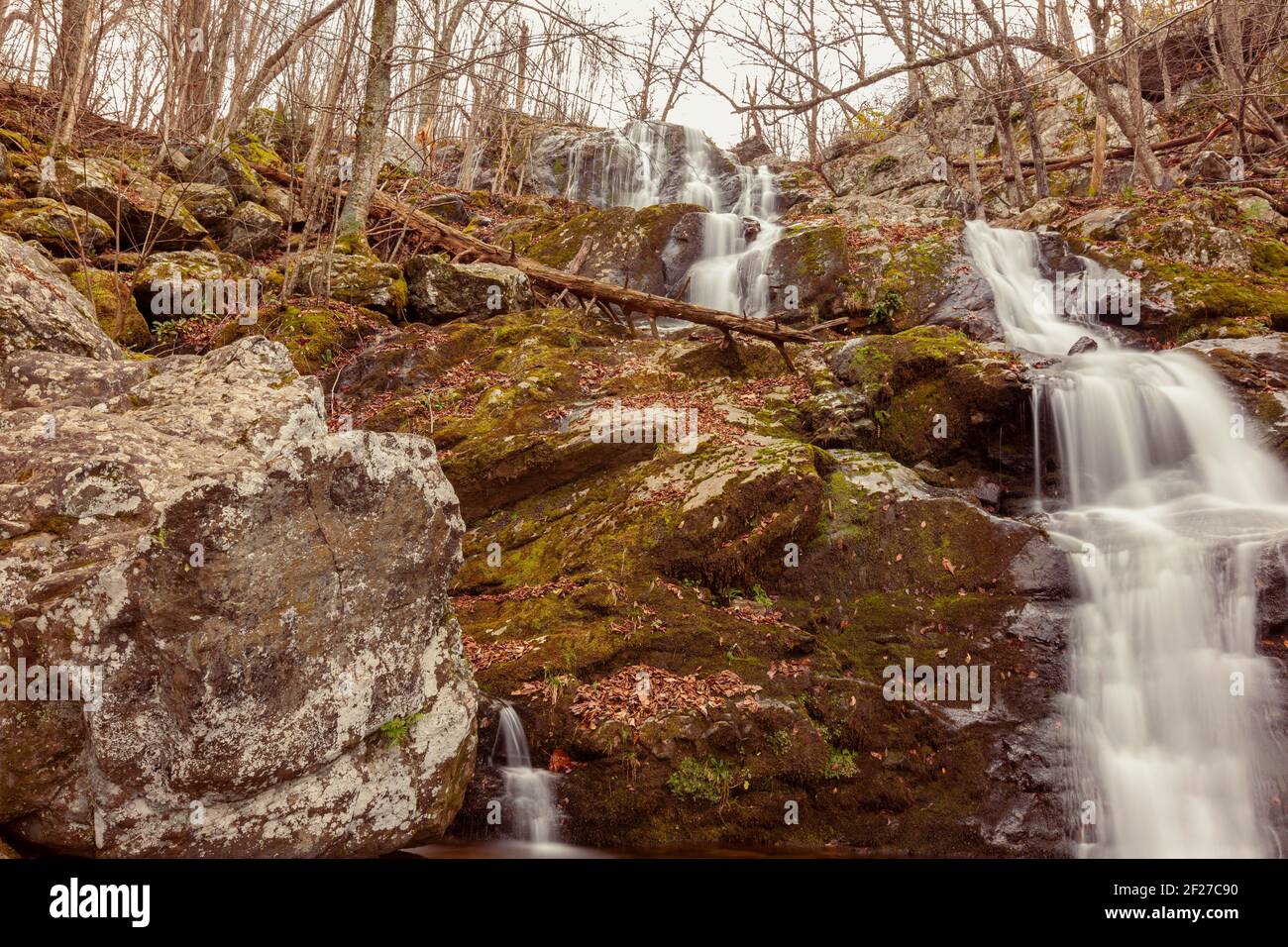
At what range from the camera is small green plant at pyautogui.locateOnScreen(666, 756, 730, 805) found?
15.8 ft

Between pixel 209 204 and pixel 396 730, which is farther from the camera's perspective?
pixel 209 204

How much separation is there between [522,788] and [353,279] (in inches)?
326

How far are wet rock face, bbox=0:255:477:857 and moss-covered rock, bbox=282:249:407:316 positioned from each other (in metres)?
5.57

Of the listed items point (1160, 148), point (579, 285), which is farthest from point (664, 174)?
point (579, 285)

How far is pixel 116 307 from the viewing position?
29.4 feet

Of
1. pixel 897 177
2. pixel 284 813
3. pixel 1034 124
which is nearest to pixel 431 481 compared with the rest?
pixel 284 813

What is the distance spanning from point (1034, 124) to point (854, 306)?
8616 mm

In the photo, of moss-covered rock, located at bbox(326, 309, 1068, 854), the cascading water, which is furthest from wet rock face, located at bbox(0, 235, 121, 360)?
the cascading water

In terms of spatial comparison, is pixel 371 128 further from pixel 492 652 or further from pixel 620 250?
pixel 492 652

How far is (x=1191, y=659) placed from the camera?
5.99 m

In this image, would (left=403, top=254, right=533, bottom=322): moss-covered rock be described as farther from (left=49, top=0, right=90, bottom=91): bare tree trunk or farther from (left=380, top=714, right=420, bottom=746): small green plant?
(left=380, top=714, right=420, bottom=746): small green plant

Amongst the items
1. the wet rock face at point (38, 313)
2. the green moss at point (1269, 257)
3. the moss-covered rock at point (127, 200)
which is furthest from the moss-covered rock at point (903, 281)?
the moss-covered rock at point (127, 200)

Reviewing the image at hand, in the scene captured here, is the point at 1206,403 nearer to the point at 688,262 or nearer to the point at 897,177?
the point at 688,262

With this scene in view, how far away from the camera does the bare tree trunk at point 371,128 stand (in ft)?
36.1
